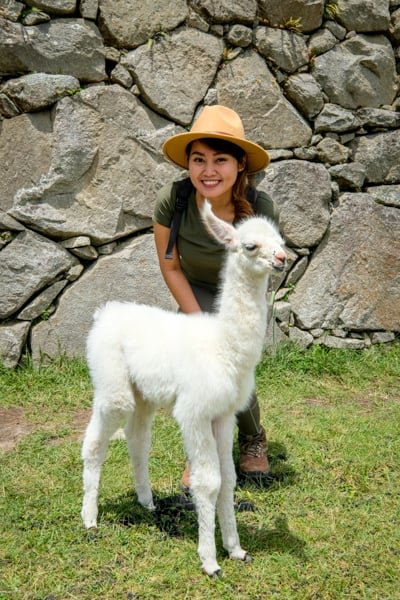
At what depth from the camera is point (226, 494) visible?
102 inches

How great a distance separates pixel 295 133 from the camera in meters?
5.04

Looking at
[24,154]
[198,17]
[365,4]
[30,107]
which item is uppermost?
[365,4]

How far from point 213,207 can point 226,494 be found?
4.61 feet

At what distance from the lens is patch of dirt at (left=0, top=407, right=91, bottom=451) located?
3.82m

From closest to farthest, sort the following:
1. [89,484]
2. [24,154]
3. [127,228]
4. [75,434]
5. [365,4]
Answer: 1. [89,484]
2. [75,434]
3. [24,154]
4. [127,228]
5. [365,4]

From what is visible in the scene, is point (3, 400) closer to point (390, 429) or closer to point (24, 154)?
point (24, 154)

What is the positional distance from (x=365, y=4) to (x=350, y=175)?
4.70 ft

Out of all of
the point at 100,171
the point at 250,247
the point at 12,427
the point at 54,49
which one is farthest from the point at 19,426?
the point at 54,49

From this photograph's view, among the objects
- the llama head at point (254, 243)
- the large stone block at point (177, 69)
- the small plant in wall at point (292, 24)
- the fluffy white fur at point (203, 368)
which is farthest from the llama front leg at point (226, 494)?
the small plant in wall at point (292, 24)

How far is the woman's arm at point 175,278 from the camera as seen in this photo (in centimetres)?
315

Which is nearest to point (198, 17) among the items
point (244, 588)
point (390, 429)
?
point (390, 429)

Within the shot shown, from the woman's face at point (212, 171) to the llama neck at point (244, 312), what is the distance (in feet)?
2.03

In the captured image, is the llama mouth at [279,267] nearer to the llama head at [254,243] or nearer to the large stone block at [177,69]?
the llama head at [254,243]

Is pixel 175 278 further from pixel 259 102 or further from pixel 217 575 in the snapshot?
pixel 259 102
